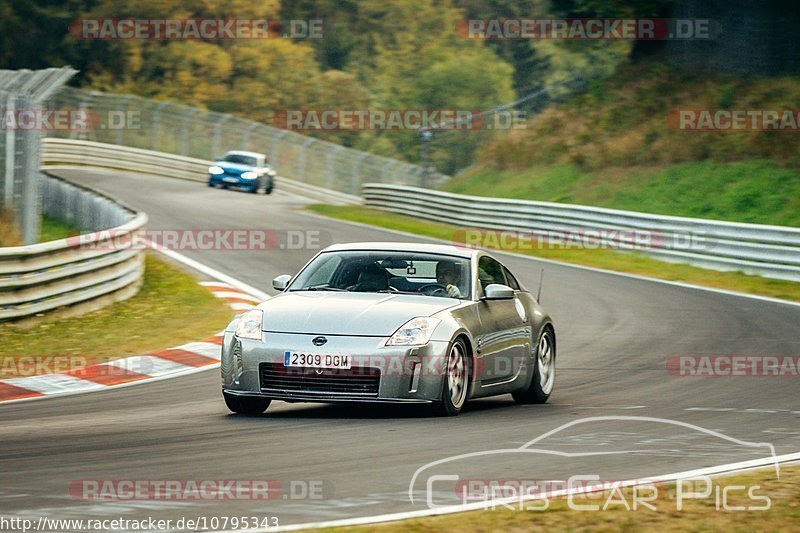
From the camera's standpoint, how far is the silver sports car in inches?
369

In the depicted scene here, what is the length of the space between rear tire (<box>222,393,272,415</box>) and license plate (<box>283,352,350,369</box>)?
0.50 meters

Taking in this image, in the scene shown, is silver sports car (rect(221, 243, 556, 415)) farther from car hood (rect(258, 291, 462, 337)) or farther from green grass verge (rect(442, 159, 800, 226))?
green grass verge (rect(442, 159, 800, 226))

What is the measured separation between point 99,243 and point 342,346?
27.0ft

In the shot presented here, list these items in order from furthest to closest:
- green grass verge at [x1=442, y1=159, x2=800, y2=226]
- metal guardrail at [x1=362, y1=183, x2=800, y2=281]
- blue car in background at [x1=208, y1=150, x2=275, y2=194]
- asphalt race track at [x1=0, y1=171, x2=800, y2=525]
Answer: blue car in background at [x1=208, y1=150, x2=275, y2=194]
green grass verge at [x1=442, y1=159, x2=800, y2=226]
metal guardrail at [x1=362, y1=183, x2=800, y2=281]
asphalt race track at [x1=0, y1=171, x2=800, y2=525]

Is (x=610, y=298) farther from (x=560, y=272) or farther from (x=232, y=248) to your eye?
(x=232, y=248)

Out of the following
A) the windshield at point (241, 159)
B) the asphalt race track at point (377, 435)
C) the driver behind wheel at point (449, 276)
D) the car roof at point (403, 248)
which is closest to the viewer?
the asphalt race track at point (377, 435)

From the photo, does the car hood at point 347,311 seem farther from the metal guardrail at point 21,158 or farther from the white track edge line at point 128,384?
the metal guardrail at point 21,158

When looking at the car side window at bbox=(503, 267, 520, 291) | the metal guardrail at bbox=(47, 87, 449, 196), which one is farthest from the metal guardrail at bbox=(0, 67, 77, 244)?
the metal guardrail at bbox=(47, 87, 449, 196)

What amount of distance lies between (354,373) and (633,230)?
19089 millimetres

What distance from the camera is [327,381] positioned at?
369 inches

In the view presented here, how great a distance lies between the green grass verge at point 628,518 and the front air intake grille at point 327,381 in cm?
307

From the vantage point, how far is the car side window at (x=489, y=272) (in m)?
10.9

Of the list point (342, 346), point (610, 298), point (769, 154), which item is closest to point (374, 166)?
point (769, 154)

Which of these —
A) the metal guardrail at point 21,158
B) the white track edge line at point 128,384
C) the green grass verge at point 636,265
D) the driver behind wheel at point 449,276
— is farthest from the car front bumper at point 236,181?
the driver behind wheel at point 449,276
